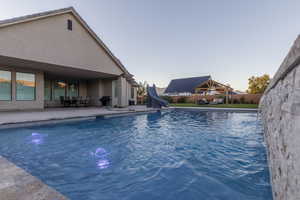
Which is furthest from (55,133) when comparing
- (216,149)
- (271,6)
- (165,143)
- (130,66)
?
(130,66)

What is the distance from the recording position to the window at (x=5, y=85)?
8172mm

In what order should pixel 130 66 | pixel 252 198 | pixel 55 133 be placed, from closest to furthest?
pixel 252 198 → pixel 55 133 → pixel 130 66

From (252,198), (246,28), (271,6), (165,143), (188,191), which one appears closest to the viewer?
(252,198)

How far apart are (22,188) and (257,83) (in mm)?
33829

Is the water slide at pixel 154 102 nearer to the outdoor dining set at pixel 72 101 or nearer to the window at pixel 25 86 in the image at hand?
the outdoor dining set at pixel 72 101

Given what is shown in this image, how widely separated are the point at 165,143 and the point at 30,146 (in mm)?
3522

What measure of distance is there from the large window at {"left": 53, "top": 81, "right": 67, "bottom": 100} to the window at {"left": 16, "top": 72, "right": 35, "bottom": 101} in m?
3.05

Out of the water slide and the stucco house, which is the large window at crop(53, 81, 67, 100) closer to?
the stucco house

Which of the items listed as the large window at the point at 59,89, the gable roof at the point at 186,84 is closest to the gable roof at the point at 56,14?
the large window at the point at 59,89

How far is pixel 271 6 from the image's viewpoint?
8570mm

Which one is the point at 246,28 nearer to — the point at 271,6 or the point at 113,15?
the point at 271,6

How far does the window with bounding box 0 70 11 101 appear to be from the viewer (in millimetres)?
8172

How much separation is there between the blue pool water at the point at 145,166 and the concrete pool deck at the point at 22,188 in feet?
1.58

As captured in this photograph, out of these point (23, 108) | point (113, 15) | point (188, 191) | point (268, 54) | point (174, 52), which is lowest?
point (188, 191)
